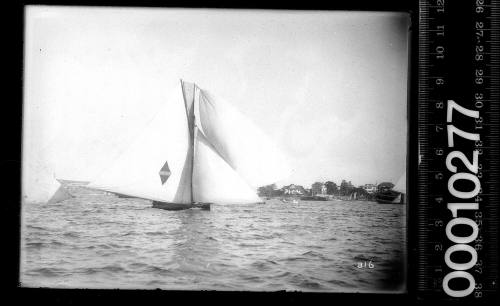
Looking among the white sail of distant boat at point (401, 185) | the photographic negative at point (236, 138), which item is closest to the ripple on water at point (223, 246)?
the photographic negative at point (236, 138)

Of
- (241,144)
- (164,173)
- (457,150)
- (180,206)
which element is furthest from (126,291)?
(457,150)

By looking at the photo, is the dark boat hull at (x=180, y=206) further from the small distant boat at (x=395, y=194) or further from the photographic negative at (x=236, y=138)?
the small distant boat at (x=395, y=194)

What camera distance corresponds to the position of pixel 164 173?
3.17 m

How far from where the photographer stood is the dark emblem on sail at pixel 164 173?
3.16m

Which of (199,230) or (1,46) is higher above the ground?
(1,46)

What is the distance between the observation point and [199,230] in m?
3.08

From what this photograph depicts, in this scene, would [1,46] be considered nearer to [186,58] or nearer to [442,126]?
[186,58]

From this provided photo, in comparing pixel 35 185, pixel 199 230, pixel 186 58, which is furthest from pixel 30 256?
pixel 186 58

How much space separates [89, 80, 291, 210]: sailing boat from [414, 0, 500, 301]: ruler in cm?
88

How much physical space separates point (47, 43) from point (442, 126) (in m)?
2.43

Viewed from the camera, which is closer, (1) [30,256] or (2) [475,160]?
(2) [475,160]

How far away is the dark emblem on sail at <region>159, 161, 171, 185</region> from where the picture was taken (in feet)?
10.4

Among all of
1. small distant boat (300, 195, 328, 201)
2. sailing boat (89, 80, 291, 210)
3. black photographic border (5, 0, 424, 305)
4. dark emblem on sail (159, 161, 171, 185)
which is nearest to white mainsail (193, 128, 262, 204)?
sailing boat (89, 80, 291, 210)

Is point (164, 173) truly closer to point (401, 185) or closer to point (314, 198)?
point (314, 198)
